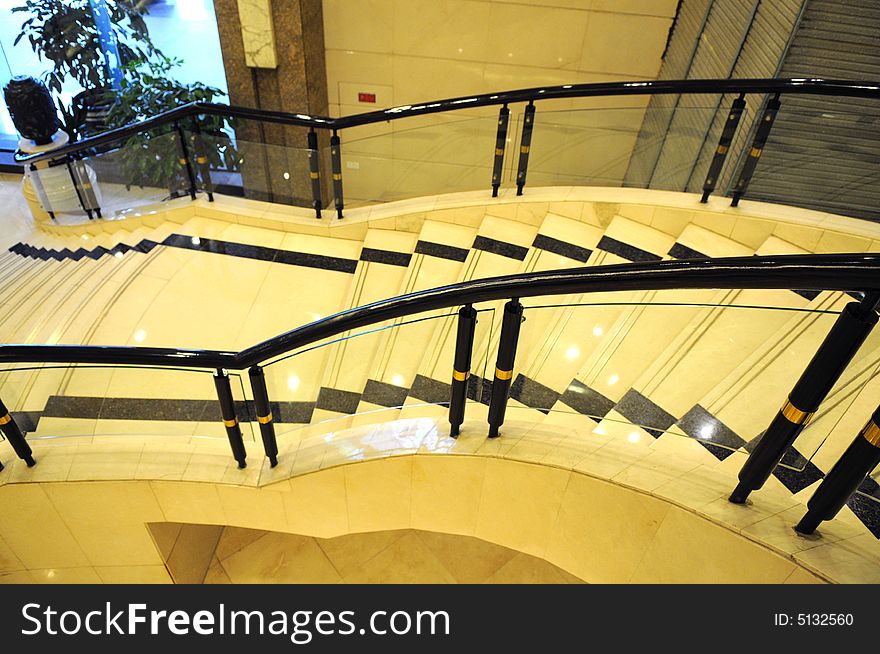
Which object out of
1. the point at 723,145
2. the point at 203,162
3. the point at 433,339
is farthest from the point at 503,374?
the point at 203,162

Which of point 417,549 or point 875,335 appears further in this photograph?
point 417,549

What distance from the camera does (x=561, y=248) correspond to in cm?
423

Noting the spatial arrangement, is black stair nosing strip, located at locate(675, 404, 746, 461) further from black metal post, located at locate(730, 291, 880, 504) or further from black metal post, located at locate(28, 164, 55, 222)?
black metal post, located at locate(28, 164, 55, 222)

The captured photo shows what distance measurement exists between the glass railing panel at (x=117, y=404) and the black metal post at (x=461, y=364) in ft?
3.06

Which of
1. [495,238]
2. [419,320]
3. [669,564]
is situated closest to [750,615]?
[669,564]

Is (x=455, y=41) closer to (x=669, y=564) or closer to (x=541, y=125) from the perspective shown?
(x=541, y=125)

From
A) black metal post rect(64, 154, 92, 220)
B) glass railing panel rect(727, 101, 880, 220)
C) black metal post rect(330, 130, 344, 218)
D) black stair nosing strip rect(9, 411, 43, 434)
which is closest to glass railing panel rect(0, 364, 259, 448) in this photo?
black stair nosing strip rect(9, 411, 43, 434)

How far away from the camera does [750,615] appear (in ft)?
6.24

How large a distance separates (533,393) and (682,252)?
75.8 inches

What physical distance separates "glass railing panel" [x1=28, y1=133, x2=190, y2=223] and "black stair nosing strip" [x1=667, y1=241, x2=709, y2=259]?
400cm

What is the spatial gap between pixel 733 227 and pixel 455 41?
4.12m

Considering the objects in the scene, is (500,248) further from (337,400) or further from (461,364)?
(461,364)

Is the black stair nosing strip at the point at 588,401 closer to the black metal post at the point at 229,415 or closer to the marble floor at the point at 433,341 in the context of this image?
the marble floor at the point at 433,341

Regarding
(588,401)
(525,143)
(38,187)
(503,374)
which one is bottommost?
(38,187)
